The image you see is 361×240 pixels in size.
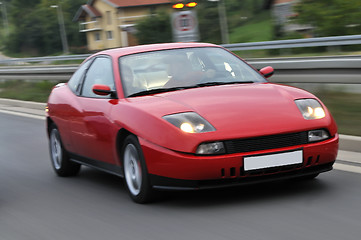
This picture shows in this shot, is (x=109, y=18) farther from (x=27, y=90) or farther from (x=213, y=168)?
(x=213, y=168)

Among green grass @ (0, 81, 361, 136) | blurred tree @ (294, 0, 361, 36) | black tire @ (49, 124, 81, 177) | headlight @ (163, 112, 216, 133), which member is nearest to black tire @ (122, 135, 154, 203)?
headlight @ (163, 112, 216, 133)

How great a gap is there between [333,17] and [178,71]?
3515cm

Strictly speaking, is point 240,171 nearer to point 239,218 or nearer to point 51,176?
point 239,218

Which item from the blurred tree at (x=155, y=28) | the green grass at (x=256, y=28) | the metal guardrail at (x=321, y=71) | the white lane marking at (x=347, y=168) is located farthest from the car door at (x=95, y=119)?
the green grass at (x=256, y=28)

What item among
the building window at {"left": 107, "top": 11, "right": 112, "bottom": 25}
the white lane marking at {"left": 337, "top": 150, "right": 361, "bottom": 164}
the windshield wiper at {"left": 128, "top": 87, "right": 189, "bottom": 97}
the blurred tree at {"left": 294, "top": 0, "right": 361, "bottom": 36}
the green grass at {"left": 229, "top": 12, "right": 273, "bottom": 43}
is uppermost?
the windshield wiper at {"left": 128, "top": 87, "right": 189, "bottom": 97}

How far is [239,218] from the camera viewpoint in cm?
500

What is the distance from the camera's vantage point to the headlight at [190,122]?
540 centimetres

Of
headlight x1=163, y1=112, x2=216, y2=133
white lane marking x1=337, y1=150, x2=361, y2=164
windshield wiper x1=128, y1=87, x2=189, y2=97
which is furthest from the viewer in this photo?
white lane marking x1=337, y1=150, x2=361, y2=164

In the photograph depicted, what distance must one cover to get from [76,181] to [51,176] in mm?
504

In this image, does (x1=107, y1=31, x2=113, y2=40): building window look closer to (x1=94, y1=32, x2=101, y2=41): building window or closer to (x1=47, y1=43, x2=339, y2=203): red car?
(x1=94, y1=32, x2=101, y2=41): building window

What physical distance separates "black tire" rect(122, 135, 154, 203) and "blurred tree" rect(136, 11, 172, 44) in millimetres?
62048

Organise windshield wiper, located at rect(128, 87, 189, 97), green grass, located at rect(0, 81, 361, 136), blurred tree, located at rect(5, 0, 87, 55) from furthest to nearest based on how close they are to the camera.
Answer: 1. blurred tree, located at rect(5, 0, 87, 55)
2. green grass, located at rect(0, 81, 361, 136)
3. windshield wiper, located at rect(128, 87, 189, 97)

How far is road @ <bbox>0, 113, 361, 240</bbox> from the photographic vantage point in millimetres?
4688

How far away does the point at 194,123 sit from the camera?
5445 millimetres
